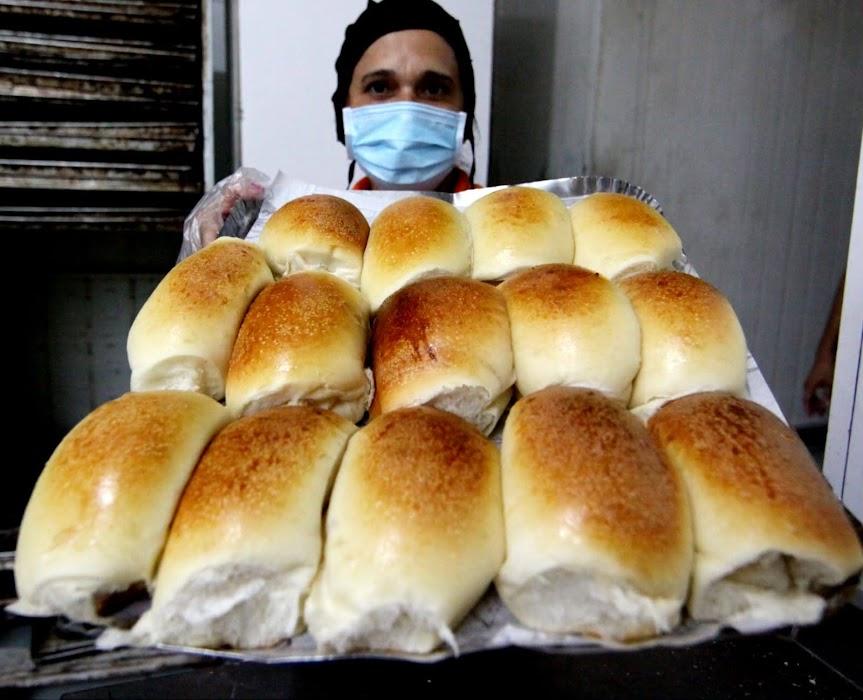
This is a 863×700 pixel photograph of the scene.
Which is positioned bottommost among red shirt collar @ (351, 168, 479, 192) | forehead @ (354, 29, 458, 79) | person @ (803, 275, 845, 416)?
person @ (803, 275, 845, 416)

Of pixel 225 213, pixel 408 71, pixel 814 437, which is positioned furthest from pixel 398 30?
pixel 814 437

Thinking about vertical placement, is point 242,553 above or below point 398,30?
below

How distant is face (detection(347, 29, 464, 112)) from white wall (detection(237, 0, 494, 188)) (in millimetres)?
281

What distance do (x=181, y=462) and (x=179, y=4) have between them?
1.81m

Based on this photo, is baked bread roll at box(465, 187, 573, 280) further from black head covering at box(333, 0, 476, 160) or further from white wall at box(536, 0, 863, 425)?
white wall at box(536, 0, 863, 425)

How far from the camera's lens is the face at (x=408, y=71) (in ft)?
5.77

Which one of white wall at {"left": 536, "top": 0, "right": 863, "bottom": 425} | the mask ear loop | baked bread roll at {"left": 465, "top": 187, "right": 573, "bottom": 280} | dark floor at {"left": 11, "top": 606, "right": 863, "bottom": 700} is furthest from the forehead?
dark floor at {"left": 11, "top": 606, "right": 863, "bottom": 700}

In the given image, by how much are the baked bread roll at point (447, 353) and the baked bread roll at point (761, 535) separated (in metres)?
0.22

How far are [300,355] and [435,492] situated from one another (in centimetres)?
24

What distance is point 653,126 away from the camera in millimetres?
2178

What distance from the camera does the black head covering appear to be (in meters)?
1.79

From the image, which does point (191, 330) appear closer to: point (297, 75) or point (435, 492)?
point (435, 492)

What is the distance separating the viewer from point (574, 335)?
715 mm

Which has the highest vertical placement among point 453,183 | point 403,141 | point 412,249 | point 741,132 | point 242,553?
point 741,132
